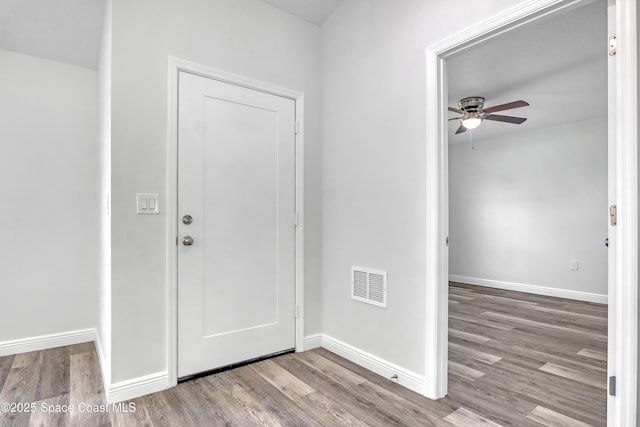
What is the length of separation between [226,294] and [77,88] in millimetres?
2206

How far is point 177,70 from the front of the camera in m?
A: 2.24

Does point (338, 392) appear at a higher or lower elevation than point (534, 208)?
lower

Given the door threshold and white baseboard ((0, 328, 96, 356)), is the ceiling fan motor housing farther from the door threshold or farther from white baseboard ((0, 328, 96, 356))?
white baseboard ((0, 328, 96, 356))

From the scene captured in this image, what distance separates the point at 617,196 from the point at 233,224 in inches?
81.0

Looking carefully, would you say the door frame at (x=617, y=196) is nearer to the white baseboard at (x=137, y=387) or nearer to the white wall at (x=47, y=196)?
the white baseboard at (x=137, y=387)

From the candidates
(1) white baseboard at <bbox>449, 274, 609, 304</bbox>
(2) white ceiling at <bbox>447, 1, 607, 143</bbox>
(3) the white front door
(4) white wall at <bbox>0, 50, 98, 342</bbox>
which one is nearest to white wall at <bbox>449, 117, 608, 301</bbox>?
(1) white baseboard at <bbox>449, 274, 609, 304</bbox>

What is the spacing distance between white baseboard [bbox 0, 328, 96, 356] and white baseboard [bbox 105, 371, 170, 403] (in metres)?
1.25

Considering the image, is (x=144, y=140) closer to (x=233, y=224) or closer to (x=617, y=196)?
(x=233, y=224)

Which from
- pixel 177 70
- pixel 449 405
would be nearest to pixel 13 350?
pixel 177 70

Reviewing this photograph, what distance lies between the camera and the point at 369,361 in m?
2.45

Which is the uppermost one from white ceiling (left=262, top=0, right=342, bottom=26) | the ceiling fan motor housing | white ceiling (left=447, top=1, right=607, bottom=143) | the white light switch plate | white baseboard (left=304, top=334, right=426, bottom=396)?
white ceiling (left=262, top=0, right=342, bottom=26)

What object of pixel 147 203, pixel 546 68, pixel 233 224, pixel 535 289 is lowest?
pixel 535 289

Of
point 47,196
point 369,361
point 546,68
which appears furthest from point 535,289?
point 47,196

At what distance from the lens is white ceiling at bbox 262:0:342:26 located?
8.71 ft
